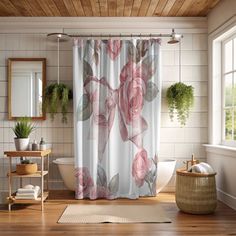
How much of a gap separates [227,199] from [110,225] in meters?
1.68

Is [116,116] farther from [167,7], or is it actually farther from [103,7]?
[167,7]

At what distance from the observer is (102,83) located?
5.08 meters

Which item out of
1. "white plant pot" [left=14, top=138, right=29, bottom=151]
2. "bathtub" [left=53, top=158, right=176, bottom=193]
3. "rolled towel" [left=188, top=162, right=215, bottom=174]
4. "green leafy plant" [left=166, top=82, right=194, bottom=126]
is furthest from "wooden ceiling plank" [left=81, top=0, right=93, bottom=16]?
"rolled towel" [left=188, top=162, right=215, bottom=174]

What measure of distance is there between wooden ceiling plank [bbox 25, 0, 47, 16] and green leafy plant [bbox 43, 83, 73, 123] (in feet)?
3.29

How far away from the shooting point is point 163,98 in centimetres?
543

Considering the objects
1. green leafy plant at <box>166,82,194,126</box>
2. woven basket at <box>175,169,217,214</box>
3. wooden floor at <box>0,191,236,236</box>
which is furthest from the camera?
green leafy plant at <box>166,82,194,126</box>

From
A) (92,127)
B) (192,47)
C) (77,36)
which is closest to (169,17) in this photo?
(192,47)

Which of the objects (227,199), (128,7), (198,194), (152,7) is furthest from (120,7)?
(227,199)

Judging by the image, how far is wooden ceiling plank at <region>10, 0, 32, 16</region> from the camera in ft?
15.4

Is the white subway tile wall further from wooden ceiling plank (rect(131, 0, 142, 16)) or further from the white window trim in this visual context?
wooden ceiling plank (rect(131, 0, 142, 16))

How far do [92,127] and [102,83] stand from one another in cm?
61

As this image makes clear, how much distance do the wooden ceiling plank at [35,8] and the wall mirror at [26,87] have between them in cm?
63

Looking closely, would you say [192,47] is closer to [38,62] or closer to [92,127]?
[92,127]

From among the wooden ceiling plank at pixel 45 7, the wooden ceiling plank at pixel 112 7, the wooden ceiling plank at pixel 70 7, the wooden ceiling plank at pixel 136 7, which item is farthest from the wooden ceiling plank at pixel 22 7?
the wooden ceiling plank at pixel 136 7
